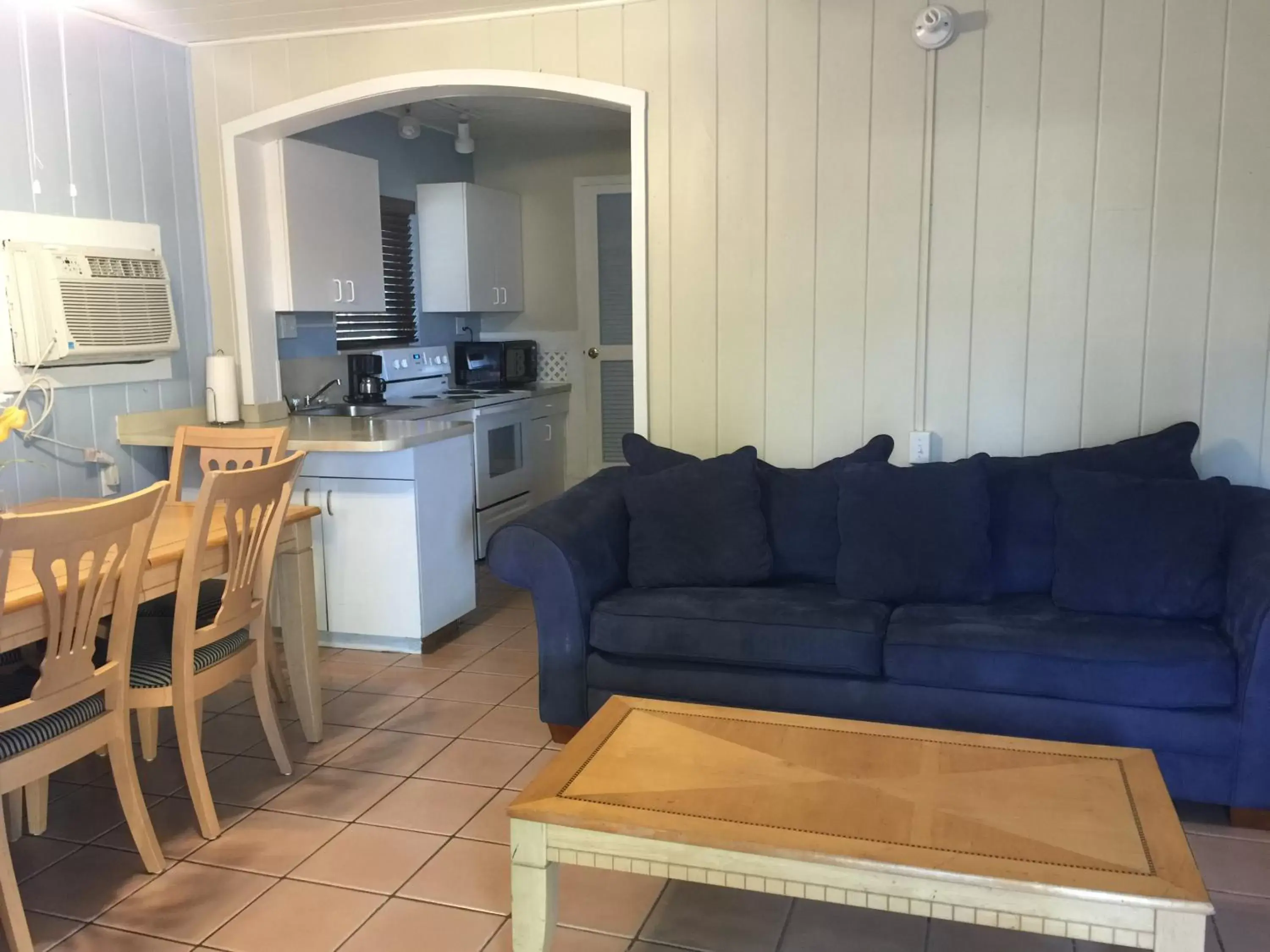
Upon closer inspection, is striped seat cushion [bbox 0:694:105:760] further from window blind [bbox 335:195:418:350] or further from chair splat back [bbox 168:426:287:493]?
window blind [bbox 335:195:418:350]

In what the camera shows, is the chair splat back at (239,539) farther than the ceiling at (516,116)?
No

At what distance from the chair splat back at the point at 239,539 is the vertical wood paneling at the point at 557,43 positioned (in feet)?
5.86

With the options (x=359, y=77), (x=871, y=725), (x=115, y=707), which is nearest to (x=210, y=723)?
(x=115, y=707)

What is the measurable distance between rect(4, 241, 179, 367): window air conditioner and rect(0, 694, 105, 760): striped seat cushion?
5.43 ft

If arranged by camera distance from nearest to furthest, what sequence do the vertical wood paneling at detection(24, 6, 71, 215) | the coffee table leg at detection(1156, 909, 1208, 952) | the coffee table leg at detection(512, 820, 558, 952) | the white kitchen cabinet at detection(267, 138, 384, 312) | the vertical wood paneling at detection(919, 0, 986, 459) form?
the coffee table leg at detection(1156, 909, 1208, 952)
the coffee table leg at detection(512, 820, 558, 952)
the vertical wood paneling at detection(919, 0, 986, 459)
the vertical wood paneling at detection(24, 6, 71, 215)
the white kitchen cabinet at detection(267, 138, 384, 312)

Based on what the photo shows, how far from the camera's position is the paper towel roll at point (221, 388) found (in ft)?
13.9

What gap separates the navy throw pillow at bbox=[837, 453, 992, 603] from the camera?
3.04 meters

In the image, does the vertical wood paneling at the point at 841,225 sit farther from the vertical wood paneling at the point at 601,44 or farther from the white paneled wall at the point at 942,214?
the vertical wood paneling at the point at 601,44

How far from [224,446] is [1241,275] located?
338cm

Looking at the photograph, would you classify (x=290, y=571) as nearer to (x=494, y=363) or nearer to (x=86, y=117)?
(x=86, y=117)

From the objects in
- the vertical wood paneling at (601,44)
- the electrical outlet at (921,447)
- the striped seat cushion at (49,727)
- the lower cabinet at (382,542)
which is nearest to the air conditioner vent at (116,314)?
the lower cabinet at (382,542)

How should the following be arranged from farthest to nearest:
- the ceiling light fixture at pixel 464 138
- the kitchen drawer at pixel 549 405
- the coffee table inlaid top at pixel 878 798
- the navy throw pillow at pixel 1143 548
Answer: the kitchen drawer at pixel 549 405
the ceiling light fixture at pixel 464 138
the navy throw pillow at pixel 1143 548
the coffee table inlaid top at pixel 878 798

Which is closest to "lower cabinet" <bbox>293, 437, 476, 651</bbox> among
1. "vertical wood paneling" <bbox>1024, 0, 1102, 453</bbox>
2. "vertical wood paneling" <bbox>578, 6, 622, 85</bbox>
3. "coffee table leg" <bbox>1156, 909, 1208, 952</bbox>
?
"vertical wood paneling" <bbox>578, 6, 622, 85</bbox>

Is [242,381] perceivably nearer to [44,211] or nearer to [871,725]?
[44,211]
